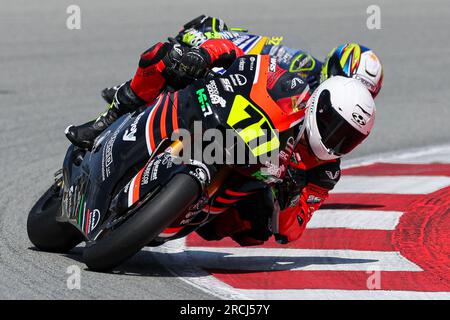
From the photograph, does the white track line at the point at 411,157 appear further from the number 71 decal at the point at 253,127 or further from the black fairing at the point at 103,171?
the number 71 decal at the point at 253,127

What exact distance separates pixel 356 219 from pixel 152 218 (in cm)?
278

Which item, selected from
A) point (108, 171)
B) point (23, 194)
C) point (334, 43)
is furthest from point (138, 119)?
point (334, 43)

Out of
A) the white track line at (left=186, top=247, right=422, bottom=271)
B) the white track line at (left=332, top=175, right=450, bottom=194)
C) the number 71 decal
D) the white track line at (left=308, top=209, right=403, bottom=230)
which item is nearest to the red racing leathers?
the white track line at (left=186, top=247, right=422, bottom=271)

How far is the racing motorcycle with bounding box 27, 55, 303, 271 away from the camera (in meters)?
5.99

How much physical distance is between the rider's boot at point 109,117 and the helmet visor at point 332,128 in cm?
125

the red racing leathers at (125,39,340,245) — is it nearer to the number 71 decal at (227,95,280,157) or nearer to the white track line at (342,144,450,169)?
the number 71 decal at (227,95,280,157)

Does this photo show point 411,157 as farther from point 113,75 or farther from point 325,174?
point 113,75

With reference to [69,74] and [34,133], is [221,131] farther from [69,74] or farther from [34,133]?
[69,74]

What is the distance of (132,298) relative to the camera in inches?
232

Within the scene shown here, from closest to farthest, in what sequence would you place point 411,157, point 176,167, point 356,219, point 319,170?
1. point 176,167
2. point 319,170
3. point 356,219
4. point 411,157

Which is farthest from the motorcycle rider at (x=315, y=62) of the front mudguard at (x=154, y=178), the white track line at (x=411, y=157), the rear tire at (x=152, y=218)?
the rear tire at (x=152, y=218)

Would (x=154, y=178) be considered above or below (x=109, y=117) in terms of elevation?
below

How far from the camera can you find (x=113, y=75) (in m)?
13.5

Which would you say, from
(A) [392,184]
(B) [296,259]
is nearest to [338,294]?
(B) [296,259]
